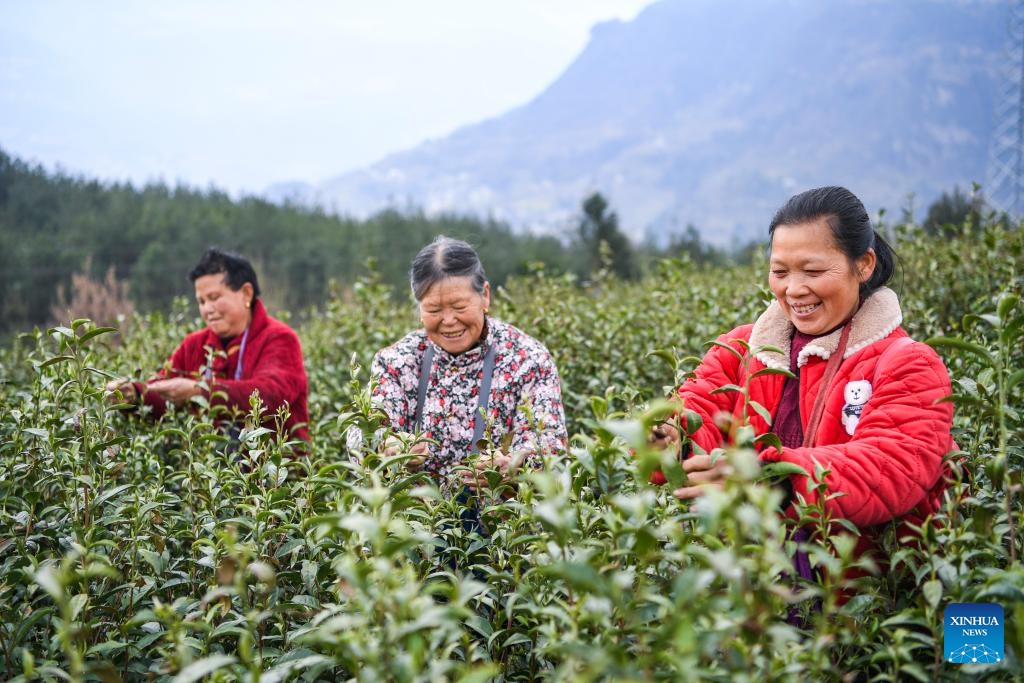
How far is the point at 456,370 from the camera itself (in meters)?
2.93

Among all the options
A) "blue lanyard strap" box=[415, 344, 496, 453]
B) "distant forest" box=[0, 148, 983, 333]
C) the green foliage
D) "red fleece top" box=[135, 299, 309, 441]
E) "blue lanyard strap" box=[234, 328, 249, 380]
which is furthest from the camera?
the green foliage

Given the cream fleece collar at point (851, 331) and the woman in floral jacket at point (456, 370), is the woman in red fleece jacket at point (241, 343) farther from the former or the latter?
the cream fleece collar at point (851, 331)

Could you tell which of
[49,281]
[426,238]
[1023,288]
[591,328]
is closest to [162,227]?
[49,281]

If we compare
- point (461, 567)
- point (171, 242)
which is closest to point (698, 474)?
point (461, 567)

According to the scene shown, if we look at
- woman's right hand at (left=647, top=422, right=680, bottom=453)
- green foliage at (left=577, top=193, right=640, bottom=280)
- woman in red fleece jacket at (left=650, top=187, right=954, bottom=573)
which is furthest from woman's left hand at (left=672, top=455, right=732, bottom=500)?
green foliage at (left=577, top=193, right=640, bottom=280)

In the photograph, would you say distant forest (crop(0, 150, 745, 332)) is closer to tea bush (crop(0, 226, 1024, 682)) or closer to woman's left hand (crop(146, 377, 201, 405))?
woman's left hand (crop(146, 377, 201, 405))

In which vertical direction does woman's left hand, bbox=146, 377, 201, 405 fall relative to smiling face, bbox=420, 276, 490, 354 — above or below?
below

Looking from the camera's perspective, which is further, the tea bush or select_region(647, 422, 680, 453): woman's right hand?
select_region(647, 422, 680, 453): woman's right hand

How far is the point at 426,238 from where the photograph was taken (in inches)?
1214

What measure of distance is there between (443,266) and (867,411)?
1.55m

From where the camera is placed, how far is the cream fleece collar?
2.13 m

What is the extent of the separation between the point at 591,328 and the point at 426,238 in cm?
2639

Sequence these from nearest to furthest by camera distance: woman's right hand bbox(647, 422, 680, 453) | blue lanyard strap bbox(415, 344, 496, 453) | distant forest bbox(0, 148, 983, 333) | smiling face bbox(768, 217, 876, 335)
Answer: woman's right hand bbox(647, 422, 680, 453)
smiling face bbox(768, 217, 876, 335)
blue lanyard strap bbox(415, 344, 496, 453)
distant forest bbox(0, 148, 983, 333)

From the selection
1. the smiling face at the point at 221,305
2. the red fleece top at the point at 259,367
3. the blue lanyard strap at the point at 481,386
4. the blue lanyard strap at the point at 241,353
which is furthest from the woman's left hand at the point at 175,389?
the blue lanyard strap at the point at 481,386
